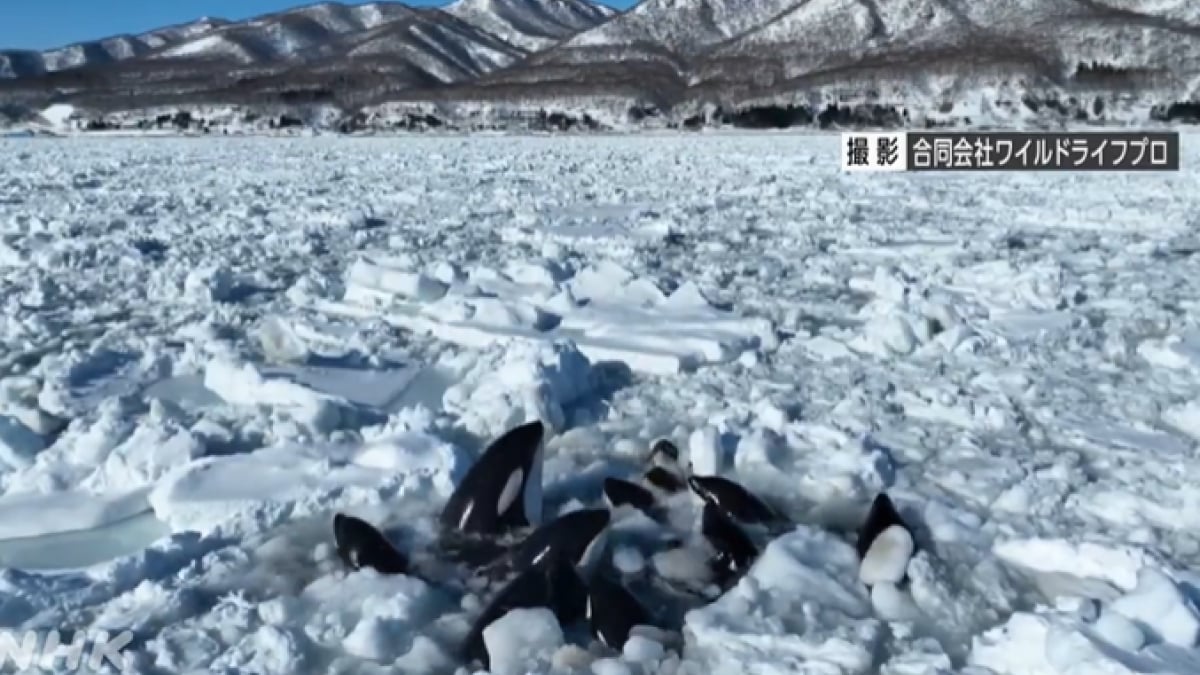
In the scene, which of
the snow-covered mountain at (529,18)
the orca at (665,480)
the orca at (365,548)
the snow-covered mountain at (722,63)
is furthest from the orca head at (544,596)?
the snow-covered mountain at (529,18)

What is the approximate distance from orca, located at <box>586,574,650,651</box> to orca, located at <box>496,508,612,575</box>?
5.6 inches

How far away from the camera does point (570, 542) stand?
2641 millimetres

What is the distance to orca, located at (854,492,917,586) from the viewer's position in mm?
2627

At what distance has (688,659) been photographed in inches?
91.0

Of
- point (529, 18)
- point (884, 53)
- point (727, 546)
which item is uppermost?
point (529, 18)

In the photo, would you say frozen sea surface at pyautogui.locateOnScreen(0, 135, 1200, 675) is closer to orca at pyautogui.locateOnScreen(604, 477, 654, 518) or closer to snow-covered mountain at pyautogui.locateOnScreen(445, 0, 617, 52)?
orca at pyautogui.locateOnScreen(604, 477, 654, 518)

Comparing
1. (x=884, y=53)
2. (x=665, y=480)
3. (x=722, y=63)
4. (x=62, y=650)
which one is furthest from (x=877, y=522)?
(x=722, y=63)

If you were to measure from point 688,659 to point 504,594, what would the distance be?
1.49 ft

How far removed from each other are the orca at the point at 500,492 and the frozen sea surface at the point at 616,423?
0.13 meters

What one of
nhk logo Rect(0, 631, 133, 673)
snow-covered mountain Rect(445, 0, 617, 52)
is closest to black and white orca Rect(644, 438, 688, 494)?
nhk logo Rect(0, 631, 133, 673)

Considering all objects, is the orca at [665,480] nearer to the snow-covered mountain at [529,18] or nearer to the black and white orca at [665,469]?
the black and white orca at [665,469]

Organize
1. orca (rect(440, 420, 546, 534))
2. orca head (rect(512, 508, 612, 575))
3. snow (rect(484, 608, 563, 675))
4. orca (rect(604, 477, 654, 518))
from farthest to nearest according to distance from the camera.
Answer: orca (rect(604, 477, 654, 518)) < orca (rect(440, 420, 546, 534)) < orca head (rect(512, 508, 612, 575)) < snow (rect(484, 608, 563, 675))

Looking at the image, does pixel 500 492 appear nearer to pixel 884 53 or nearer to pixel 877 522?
pixel 877 522

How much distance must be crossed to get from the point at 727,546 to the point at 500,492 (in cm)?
64
